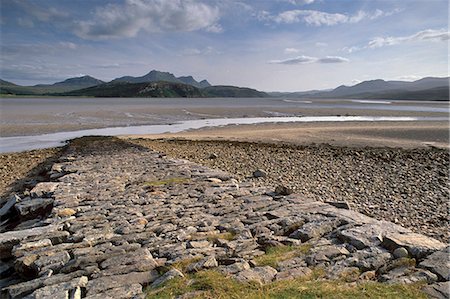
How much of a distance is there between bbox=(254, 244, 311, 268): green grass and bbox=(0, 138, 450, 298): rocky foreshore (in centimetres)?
3

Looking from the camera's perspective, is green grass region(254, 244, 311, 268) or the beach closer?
green grass region(254, 244, 311, 268)

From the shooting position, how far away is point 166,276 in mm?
3965

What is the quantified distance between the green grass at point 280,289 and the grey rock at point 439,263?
43 centimetres

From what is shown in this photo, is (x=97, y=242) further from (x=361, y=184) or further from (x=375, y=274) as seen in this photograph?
(x=361, y=184)

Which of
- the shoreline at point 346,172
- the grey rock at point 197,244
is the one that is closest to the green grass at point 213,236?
the grey rock at point 197,244

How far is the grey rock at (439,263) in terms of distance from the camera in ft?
12.5

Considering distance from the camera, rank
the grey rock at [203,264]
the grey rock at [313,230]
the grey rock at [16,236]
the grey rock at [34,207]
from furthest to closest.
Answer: the grey rock at [34,207], the grey rock at [16,236], the grey rock at [313,230], the grey rock at [203,264]

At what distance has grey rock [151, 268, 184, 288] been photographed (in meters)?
3.84

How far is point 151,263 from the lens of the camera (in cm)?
436

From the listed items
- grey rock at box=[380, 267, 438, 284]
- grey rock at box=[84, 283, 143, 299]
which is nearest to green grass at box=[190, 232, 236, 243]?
grey rock at box=[84, 283, 143, 299]

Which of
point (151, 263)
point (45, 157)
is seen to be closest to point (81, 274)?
point (151, 263)

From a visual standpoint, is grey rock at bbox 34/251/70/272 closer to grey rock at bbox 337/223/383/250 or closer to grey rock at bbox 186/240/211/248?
grey rock at bbox 186/240/211/248

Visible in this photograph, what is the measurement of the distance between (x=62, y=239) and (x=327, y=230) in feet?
14.6

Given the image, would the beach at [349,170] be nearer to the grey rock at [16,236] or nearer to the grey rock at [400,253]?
the grey rock at [400,253]
